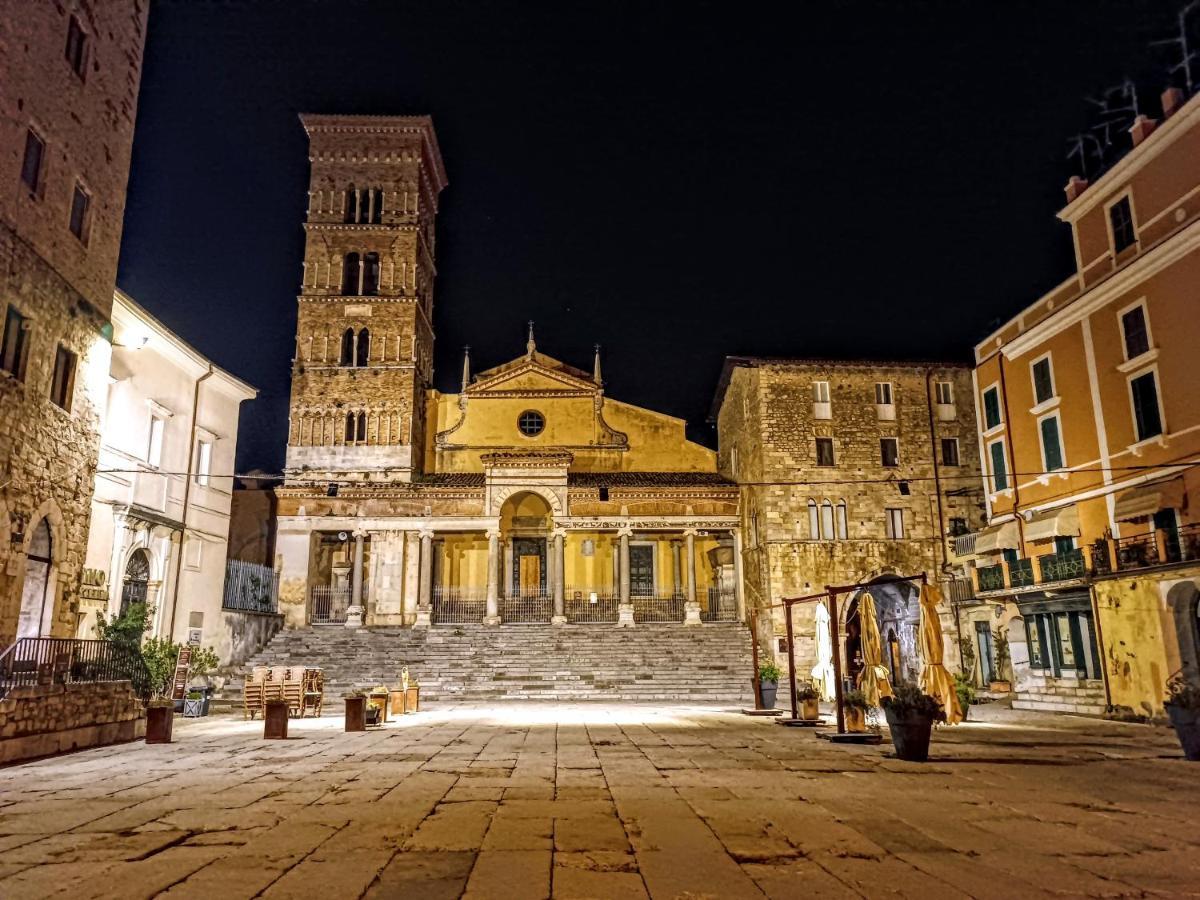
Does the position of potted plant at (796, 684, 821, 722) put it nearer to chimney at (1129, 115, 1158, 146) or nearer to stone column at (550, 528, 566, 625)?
chimney at (1129, 115, 1158, 146)

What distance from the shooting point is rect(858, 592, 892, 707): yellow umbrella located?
13344 mm

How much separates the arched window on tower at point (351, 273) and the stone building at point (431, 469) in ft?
0.23

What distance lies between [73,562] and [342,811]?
35.8 ft

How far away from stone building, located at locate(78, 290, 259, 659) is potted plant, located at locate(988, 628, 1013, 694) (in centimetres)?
2247

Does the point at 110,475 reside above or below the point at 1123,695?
above

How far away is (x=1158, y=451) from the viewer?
18.2 metres

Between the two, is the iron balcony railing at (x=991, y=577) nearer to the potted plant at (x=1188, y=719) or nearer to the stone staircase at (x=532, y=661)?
the stone staircase at (x=532, y=661)

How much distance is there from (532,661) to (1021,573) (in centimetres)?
1473

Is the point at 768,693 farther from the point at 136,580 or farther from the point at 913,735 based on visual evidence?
the point at 136,580

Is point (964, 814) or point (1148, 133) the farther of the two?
point (1148, 133)

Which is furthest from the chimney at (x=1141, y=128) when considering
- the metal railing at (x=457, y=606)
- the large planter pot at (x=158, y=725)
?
the metal railing at (x=457, y=606)

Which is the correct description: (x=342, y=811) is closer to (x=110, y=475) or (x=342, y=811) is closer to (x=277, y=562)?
(x=110, y=475)

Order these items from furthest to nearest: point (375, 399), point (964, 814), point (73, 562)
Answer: point (375, 399) → point (73, 562) → point (964, 814)

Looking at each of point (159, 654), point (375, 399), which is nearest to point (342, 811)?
point (159, 654)
